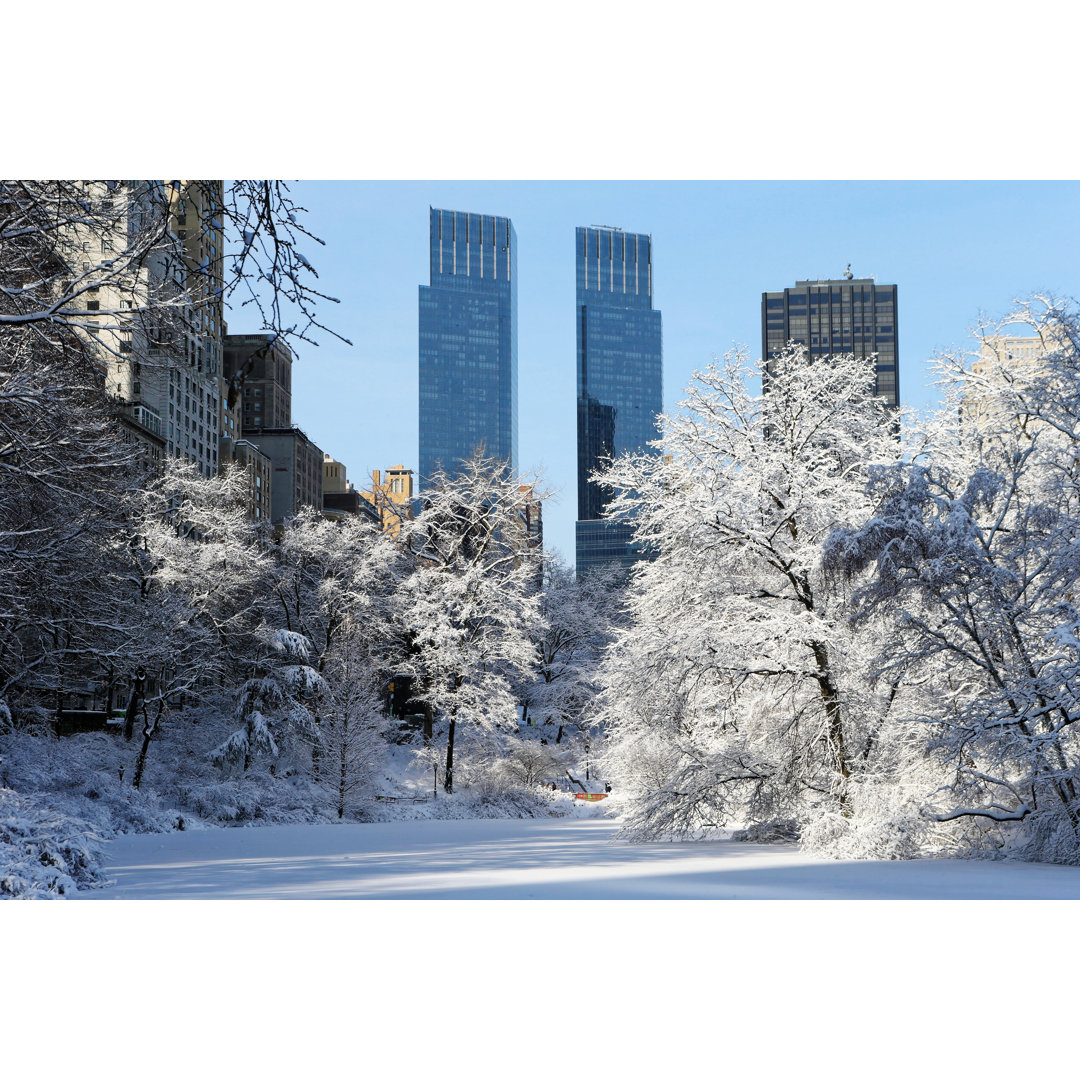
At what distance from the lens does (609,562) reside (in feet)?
158

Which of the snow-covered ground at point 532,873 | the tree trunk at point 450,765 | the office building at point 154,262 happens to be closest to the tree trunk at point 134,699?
the tree trunk at point 450,765

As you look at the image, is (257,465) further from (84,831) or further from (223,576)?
(84,831)

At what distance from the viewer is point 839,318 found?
2402cm

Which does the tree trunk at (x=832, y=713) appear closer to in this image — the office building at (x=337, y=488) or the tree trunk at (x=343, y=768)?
the tree trunk at (x=343, y=768)

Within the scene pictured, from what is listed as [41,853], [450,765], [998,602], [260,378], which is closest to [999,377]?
[998,602]

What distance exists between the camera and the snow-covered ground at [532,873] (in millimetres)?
8180

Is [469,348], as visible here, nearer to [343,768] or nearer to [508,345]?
[508,345]

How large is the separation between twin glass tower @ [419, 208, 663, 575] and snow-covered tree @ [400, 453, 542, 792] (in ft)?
73.8

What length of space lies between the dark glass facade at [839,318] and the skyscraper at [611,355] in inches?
Answer: 961

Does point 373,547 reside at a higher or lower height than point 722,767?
higher

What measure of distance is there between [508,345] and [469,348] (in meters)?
8.55
